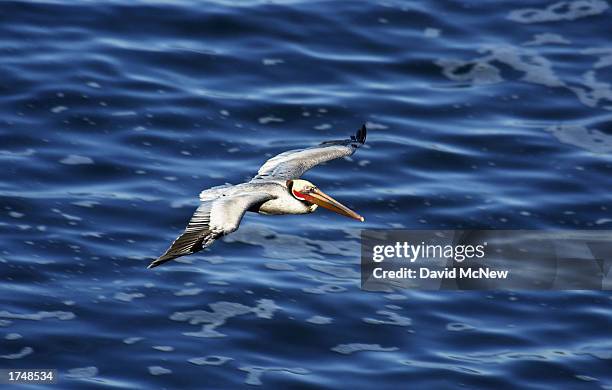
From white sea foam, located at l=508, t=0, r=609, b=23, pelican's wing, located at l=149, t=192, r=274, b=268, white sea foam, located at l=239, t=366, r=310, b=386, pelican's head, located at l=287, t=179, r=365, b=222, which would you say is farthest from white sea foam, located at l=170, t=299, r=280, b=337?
white sea foam, located at l=508, t=0, r=609, b=23

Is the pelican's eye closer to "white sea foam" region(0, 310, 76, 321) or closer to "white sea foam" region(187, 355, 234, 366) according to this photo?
"white sea foam" region(187, 355, 234, 366)

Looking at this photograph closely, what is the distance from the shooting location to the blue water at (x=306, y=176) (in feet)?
92.2

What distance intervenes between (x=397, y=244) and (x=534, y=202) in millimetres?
3412

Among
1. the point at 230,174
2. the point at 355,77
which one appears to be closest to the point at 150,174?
the point at 230,174

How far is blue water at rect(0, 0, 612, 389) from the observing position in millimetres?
28094

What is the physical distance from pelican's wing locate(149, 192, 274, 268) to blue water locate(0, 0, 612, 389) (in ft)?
25.4

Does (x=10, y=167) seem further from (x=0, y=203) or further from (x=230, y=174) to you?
(x=230, y=174)

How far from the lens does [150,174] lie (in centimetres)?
3197

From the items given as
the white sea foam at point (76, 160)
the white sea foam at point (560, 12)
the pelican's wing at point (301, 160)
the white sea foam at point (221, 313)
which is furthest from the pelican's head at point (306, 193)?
the white sea foam at point (560, 12)

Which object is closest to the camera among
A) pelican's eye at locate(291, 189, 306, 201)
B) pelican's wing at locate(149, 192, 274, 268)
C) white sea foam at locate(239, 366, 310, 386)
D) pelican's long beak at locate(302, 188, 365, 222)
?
pelican's wing at locate(149, 192, 274, 268)

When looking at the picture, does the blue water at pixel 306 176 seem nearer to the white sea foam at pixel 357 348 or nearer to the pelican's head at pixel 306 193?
the white sea foam at pixel 357 348

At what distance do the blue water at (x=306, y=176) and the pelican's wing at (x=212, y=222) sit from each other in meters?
7.73

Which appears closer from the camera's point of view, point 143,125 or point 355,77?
point 143,125

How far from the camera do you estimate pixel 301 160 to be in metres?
23.1
